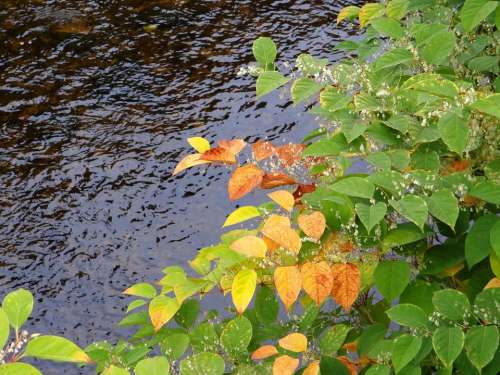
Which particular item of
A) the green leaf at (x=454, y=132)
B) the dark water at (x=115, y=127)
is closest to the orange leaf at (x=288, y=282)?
the green leaf at (x=454, y=132)

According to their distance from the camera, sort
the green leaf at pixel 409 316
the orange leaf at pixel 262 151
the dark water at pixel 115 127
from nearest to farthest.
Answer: the green leaf at pixel 409 316
the orange leaf at pixel 262 151
the dark water at pixel 115 127

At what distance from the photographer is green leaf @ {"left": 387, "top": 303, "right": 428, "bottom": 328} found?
166 centimetres

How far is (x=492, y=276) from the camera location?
191cm

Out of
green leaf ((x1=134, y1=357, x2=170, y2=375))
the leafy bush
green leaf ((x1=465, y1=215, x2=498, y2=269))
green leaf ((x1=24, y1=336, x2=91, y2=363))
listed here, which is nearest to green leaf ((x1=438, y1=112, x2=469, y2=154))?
the leafy bush

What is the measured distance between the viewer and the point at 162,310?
192cm

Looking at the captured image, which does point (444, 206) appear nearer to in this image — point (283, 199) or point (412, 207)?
point (412, 207)

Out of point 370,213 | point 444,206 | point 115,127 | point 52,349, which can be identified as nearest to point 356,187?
point 370,213

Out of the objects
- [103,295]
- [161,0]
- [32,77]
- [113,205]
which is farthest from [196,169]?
[161,0]

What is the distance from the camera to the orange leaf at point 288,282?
167cm

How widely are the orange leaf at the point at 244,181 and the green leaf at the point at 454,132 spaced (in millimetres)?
480

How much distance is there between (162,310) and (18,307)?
0.58m

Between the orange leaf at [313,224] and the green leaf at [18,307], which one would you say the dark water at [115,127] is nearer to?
the orange leaf at [313,224]

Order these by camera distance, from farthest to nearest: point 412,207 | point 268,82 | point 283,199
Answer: point 268,82 → point 283,199 → point 412,207

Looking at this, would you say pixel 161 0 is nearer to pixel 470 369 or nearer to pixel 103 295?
pixel 103 295
